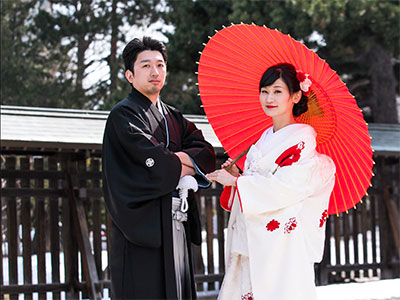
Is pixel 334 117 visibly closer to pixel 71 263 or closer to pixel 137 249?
pixel 137 249

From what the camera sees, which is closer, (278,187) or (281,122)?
(278,187)

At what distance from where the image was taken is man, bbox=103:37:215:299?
3016 mm

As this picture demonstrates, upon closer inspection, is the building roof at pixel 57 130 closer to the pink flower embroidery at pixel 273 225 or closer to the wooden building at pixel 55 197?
the wooden building at pixel 55 197

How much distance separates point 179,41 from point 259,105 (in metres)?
6.69

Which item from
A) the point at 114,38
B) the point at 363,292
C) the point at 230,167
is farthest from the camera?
the point at 114,38

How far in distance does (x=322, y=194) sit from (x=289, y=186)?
0.92ft

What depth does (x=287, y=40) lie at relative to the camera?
3111 millimetres

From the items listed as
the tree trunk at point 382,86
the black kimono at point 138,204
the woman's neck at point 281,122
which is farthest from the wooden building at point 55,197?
the tree trunk at point 382,86

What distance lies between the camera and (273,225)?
311 cm

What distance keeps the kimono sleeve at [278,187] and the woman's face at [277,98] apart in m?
0.31

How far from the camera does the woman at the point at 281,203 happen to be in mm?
3092

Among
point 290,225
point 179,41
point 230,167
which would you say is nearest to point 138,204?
point 230,167

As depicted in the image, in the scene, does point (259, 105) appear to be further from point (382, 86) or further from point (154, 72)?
point (382, 86)

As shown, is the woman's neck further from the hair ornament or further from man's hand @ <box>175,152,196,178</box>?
man's hand @ <box>175,152,196,178</box>
